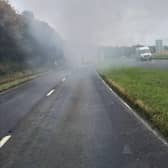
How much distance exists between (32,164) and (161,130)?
381 cm

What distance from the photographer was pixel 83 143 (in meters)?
8.70

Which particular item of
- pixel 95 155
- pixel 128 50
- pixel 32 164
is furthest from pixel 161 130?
pixel 128 50

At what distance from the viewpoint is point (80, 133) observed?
9.92 m

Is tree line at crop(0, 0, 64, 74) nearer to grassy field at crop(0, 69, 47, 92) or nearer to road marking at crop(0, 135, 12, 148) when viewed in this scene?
grassy field at crop(0, 69, 47, 92)

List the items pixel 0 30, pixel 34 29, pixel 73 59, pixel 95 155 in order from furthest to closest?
pixel 73 59 → pixel 34 29 → pixel 0 30 → pixel 95 155

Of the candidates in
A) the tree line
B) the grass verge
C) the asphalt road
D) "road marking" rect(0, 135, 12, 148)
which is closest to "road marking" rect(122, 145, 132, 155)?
the asphalt road

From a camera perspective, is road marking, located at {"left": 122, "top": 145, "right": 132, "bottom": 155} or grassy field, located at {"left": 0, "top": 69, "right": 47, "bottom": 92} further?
grassy field, located at {"left": 0, "top": 69, "right": 47, "bottom": 92}

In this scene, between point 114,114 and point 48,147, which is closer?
point 48,147

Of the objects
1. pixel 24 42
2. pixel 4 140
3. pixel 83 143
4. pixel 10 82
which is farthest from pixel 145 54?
pixel 83 143

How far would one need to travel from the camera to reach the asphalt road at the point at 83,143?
7066 mm

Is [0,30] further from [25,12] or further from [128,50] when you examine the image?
[128,50]

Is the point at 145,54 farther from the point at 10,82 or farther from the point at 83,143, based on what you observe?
the point at 83,143

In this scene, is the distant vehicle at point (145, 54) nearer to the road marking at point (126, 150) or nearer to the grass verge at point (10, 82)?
the grass verge at point (10, 82)

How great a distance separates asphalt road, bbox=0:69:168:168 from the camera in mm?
7066
